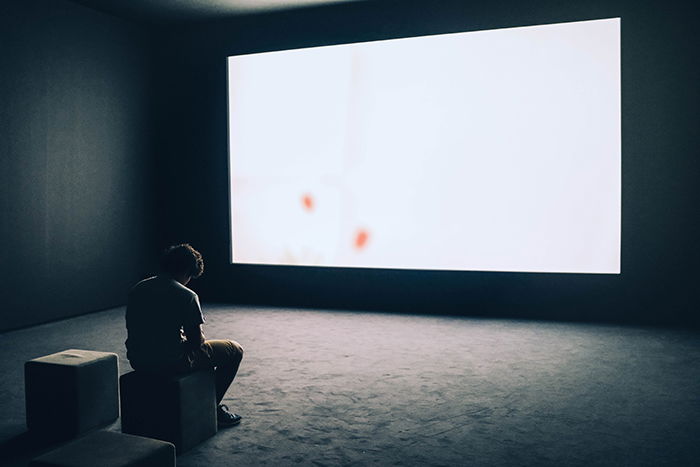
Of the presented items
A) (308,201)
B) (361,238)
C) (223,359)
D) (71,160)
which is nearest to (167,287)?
(223,359)

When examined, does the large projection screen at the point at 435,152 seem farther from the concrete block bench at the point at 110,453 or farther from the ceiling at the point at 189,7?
the concrete block bench at the point at 110,453

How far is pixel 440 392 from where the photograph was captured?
139 inches

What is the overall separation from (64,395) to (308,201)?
369cm

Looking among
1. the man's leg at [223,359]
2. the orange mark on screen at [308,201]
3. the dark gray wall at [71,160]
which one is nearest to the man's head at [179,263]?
the man's leg at [223,359]

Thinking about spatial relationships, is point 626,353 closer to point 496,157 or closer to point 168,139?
point 496,157

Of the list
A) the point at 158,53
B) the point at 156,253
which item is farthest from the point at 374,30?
the point at 156,253

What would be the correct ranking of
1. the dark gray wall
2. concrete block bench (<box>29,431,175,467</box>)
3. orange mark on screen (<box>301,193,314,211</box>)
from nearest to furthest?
concrete block bench (<box>29,431,175,467</box>)
the dark gray wall
orange mark on screen (<box>301,193,314,211</box>)

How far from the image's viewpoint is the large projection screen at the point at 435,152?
5.38 meters

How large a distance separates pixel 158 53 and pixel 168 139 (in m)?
1.01

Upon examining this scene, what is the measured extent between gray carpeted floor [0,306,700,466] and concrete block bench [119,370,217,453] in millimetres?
116

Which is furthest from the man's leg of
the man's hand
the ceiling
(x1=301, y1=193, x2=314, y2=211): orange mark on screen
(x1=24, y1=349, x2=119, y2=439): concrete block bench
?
the ceiling

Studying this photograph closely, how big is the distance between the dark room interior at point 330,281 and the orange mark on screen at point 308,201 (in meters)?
0.63

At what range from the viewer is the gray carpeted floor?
2.71m

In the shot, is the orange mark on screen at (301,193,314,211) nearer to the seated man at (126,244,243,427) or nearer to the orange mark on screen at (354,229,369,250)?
the orange mark on screen at (354,229,369,250)
